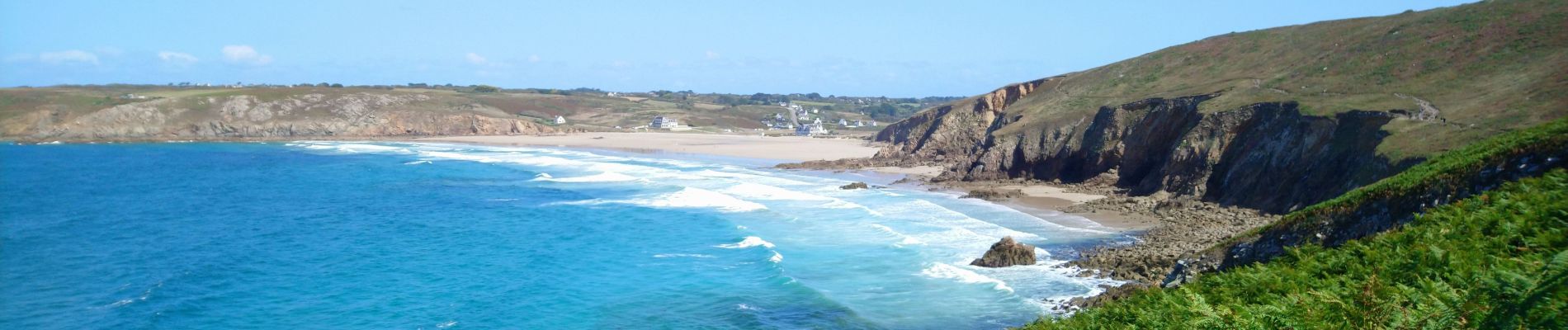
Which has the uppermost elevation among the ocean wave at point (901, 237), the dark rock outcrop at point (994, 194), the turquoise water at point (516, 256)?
the dark rock outcrop at point (994, 194)

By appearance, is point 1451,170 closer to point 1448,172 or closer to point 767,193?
point 1448,172

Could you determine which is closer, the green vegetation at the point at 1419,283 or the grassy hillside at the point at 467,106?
the green vegetation at the point at 1419,283

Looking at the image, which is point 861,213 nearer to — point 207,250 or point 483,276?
point 483,276

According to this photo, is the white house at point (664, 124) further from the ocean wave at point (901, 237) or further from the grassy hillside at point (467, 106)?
the ocean wave at point (901, 237)

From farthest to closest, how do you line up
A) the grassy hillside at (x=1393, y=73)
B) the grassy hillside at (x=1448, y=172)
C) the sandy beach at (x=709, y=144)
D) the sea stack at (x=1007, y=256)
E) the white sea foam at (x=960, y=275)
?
the sandy beach at (x=709, y=144) < the grassy hillside at (x=1393, y=73) < the sea stack at (x=1007, y=256) < the white sea foam at (x=960, y=275) < the grassy hillside at (x=1448, y=172)

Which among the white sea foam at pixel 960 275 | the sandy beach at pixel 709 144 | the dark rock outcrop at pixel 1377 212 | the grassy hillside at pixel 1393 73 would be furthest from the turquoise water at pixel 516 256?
the sandy beach at pixel 709 144

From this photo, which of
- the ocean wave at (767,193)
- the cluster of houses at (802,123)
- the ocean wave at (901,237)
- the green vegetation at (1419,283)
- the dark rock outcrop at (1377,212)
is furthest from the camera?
the cluster of houses at (802,123)

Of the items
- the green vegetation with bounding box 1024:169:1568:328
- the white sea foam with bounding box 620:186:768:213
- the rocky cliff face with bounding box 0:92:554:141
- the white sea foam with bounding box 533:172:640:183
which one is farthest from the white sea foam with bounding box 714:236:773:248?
the rocky cliff face with bounding box 0:92:554:141

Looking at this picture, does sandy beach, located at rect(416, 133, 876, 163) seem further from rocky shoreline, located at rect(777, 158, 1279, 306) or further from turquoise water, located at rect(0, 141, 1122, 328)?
rocky shoreline, located at rect(777, 158, 1279, 306)
